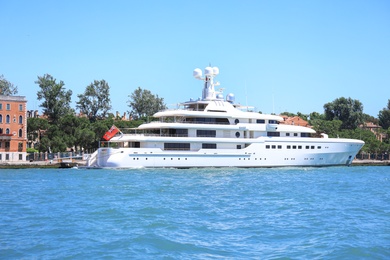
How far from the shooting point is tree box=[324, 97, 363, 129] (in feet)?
276

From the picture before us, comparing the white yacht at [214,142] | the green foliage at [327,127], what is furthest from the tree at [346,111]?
the white yacht at [214,142]

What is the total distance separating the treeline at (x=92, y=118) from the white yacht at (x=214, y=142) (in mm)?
12517

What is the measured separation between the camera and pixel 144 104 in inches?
3002

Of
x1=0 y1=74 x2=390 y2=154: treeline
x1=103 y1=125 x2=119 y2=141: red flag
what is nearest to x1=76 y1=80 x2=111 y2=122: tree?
x1=0 y1=74 x2=390 y2=154: treeline

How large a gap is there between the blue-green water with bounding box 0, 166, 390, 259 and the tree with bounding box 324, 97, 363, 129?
193ft

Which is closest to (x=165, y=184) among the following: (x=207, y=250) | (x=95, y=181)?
(x=95, y=181)

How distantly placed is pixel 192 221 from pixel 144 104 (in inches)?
2384

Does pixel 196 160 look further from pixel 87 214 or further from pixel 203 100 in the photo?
pixel 87 214

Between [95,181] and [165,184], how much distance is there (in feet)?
14.3

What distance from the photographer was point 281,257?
1227 cm

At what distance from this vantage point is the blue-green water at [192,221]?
12.9 m

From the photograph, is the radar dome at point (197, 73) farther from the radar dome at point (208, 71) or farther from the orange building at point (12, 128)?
the orange building at point (12, 128)

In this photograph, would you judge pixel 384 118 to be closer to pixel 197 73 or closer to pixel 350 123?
pixel 350 123

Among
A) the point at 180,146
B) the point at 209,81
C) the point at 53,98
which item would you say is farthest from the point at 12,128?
the point at 209,81
